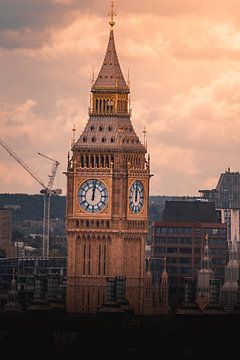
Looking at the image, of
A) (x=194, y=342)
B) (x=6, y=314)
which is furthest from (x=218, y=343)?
(x=6, y=314)

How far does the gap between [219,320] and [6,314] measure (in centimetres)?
1086

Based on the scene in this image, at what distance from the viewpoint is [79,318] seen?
19212 centimetres

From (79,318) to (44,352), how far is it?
14.5m

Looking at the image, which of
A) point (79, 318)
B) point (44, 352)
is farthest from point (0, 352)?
point (79, 318)

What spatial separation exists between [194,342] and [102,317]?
10.6m

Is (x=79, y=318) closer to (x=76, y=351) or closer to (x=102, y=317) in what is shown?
(x=102, y=317)

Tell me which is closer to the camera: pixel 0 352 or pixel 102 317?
pixel 0 352

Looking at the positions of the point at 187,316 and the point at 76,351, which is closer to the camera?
the point at 76,351

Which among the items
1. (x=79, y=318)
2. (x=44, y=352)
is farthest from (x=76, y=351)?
(x=79, y=318)

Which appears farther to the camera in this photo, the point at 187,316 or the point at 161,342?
the point at 187,316

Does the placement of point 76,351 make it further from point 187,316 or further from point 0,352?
point 187,316

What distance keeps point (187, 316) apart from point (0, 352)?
869 inches

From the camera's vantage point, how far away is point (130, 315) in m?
199

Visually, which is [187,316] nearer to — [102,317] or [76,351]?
[102,317]
